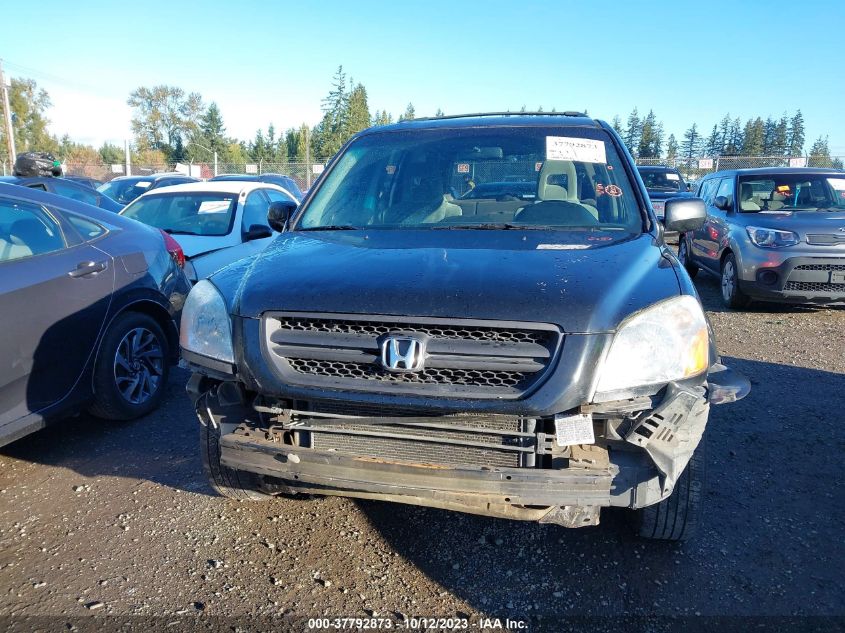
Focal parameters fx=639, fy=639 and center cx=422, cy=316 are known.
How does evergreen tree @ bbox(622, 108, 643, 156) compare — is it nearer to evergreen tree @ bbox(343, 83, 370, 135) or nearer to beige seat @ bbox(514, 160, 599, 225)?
evergreen tree @ bbox(343, 83, 370, 135)

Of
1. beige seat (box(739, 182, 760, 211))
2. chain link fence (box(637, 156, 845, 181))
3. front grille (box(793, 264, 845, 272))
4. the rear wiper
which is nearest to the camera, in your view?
the rear wiper

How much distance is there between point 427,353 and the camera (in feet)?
7.59

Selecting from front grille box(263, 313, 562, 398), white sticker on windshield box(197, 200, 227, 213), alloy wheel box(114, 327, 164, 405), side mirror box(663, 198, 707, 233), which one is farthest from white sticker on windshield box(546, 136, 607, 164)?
white sticker on windshield box(197, 200, 227, 213)

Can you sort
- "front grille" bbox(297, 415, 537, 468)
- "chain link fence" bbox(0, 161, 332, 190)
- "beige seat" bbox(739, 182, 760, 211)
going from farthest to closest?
"chain link fence" bbox(0, 161, 332, 190), "beige seat" bbox(739, 182, 760, 211), "front grille" bbox(297, 415, 537, 468)

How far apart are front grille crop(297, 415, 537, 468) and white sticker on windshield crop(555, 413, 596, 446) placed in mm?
99

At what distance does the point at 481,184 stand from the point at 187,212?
16.6ft

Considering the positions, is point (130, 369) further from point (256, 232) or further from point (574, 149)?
point (574, 149)

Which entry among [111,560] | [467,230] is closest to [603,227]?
[467,230]

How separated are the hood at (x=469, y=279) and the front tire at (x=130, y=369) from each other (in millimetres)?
1711

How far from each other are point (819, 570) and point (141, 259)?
440 centimetres

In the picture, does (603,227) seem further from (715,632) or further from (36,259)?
(36,259)

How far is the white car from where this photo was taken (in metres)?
6.82

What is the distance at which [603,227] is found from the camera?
3.26m

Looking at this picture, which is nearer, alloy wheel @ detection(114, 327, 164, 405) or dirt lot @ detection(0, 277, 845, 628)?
dirt lot @ detection(0, 277, 845, 628)
